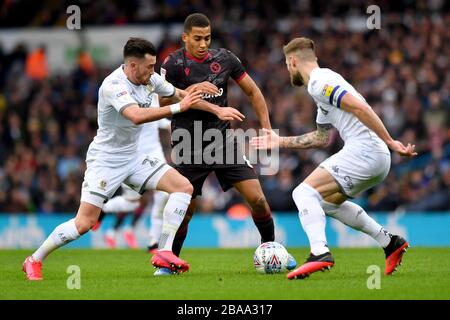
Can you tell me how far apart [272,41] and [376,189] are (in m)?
5.85

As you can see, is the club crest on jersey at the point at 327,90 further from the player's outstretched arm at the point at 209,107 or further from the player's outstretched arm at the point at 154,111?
the player's outstretched arm at the point at 154,111

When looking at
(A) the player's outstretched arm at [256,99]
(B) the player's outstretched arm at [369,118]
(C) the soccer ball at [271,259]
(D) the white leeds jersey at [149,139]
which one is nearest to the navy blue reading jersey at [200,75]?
(A) the player's outstretched arm at [256,99]

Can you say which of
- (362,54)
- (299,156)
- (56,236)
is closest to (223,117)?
(56,236)

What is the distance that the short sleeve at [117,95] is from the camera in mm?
8977

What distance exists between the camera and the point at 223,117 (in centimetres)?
929

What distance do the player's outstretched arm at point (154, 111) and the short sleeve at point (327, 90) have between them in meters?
1.12

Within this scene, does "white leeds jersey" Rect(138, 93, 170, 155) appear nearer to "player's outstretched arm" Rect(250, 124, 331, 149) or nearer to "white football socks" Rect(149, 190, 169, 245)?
"white football socks" Rect(149, 190, 169, 245)

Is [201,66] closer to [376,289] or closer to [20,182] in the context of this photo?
[376,289]

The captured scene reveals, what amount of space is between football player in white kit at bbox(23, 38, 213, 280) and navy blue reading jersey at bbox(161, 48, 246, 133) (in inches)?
21.2

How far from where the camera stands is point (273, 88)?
816 inches

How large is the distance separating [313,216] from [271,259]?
3.34ft

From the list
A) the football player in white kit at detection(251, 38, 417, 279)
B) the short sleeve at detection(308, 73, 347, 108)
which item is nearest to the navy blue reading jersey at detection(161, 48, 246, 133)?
the football player in white kit at detection(251, 38, 417, 279)

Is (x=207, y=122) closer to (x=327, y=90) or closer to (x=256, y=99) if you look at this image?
(x=256, y=99)

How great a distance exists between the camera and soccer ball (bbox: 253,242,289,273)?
9469 millimetres
